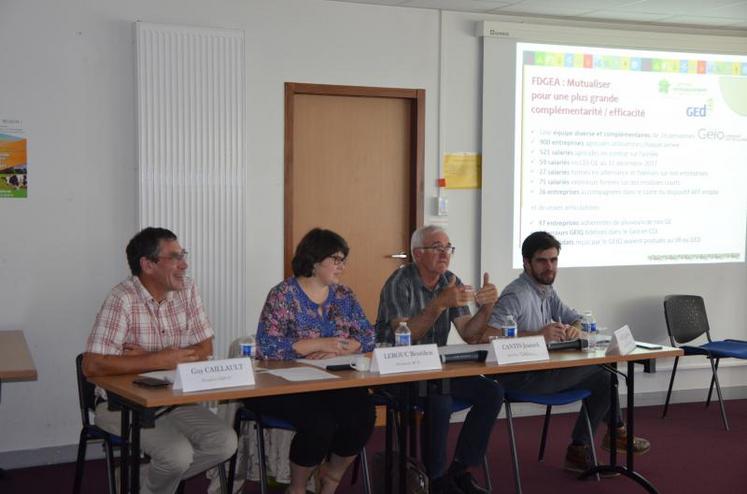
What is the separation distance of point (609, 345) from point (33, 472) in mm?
3012

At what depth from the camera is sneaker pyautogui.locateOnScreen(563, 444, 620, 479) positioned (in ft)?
15.6

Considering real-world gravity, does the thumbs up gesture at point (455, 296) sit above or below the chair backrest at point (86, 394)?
above

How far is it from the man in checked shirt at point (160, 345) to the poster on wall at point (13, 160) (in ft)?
4.61

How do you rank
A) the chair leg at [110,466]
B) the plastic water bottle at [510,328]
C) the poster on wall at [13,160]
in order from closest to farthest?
the chair leg at [110,466], the plastic water bottle at [510,328], the poster on wall at [13,160]

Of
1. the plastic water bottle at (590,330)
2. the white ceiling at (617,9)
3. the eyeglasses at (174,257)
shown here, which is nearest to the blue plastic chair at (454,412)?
the plastic water bottle at (590,330)

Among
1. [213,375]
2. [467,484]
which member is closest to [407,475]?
[467,484]

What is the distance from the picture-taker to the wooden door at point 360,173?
5.64 metres

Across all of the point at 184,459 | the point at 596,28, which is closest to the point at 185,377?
the point at 184,459

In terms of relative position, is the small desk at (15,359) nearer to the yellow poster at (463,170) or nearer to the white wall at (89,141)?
Result: the white wall at (89,141)

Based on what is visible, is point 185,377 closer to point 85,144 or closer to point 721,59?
point 85,144

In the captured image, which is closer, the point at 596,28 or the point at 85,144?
the point at 85,144

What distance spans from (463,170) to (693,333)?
194 centimetres

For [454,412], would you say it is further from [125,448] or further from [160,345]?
[125,448]

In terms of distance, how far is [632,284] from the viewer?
6430mm
